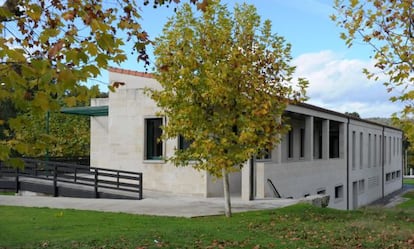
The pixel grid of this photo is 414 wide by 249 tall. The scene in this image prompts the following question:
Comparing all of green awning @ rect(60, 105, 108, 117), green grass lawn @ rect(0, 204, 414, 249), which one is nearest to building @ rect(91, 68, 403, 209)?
green awning @ rect(60, 105, 108, 117)

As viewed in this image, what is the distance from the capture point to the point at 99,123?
91.4ft

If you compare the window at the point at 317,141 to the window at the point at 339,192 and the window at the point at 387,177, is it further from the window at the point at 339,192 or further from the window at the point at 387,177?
the window at the point at 387,177

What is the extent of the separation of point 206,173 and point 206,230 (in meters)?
9.65

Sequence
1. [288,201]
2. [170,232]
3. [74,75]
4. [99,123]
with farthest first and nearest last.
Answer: [99,123], [288,201], [170,232], [74,75]

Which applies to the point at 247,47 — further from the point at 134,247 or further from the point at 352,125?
the point at 352,125

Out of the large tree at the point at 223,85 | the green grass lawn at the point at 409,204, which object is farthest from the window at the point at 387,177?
the large tree at the point at 223,85

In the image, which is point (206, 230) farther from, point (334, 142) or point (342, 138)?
point (334, 142)

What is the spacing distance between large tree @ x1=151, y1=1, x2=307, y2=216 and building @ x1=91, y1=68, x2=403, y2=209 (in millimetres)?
2717

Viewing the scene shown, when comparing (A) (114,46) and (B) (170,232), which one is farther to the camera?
(B) (170,232)

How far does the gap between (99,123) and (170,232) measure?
17.9 m

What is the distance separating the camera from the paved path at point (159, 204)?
15695mm

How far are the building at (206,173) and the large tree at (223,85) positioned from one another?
272 cm

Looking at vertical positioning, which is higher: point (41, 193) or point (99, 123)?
point (99, 123)

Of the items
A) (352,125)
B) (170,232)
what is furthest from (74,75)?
(352,125)
